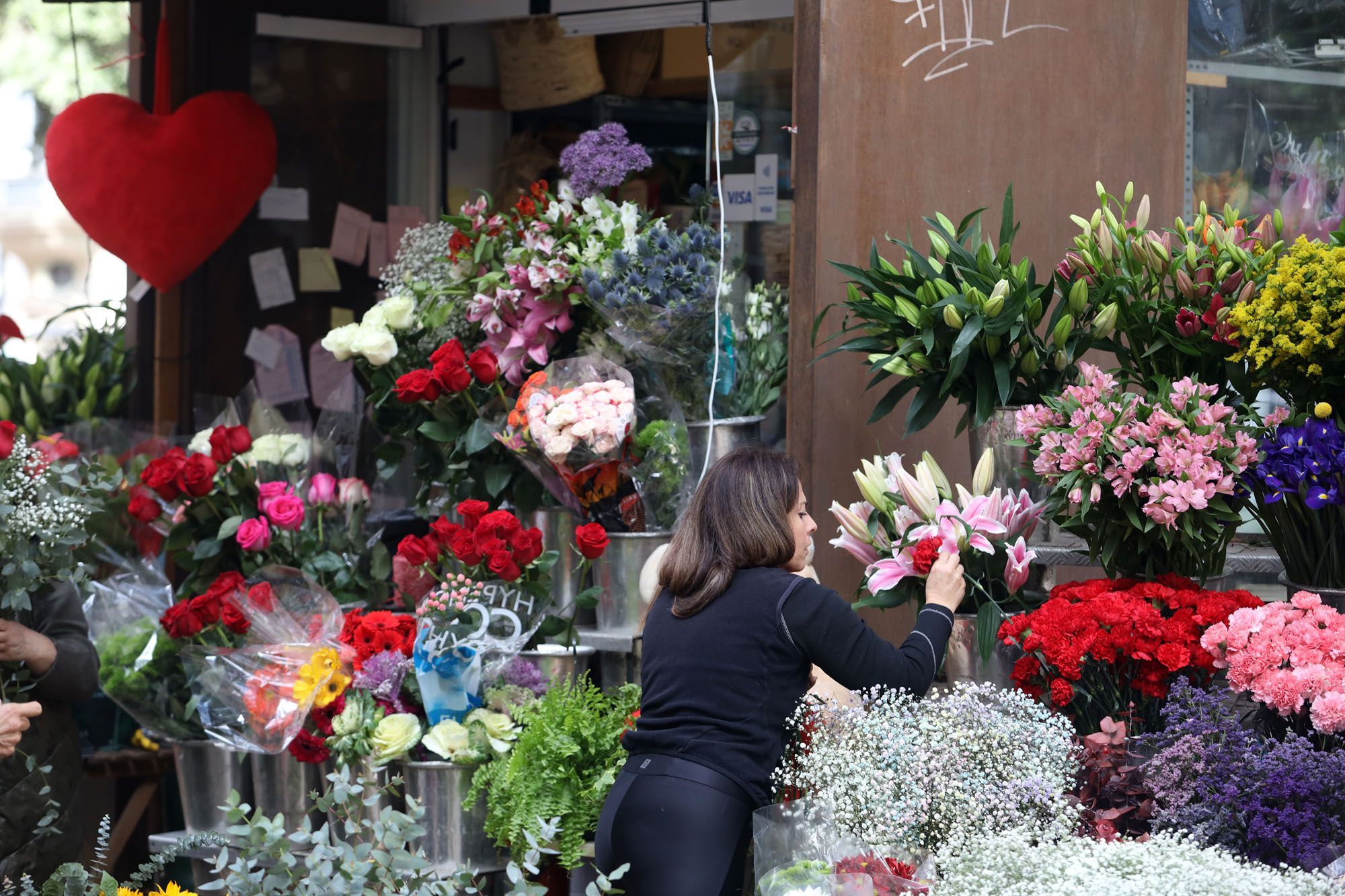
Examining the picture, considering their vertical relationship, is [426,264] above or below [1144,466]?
above

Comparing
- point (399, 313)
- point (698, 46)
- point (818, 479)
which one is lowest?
point (818, 479)

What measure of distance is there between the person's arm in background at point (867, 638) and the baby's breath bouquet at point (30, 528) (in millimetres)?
1383

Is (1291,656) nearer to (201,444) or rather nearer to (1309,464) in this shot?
(1309,464)

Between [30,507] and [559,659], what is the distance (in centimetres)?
109

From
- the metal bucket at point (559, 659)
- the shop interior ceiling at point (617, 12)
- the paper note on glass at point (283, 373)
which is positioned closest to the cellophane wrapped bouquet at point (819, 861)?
the metal bucket at point (559, 659)

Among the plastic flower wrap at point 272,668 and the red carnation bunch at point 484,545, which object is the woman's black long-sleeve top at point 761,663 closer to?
the red carnation bunch at point 484,545

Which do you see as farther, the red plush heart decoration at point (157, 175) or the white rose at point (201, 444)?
the red plush heart decoration at point (157, 175)

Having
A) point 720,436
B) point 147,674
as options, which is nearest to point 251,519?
point 147,674

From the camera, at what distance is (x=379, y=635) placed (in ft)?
10.1

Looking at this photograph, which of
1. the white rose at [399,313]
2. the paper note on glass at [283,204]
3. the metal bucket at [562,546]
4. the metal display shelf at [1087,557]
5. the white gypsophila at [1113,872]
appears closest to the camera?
the white gypsophila at [1113,872]

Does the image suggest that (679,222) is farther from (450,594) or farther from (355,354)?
(450,594)

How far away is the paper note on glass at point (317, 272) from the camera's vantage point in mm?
4824

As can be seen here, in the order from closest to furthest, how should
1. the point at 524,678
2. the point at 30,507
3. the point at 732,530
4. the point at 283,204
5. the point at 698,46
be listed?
the point at 732,530 → the point at 30,507 → the point at 524,678 → the point at 698,46 → the point at 283,204

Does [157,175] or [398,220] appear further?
[398,220]
